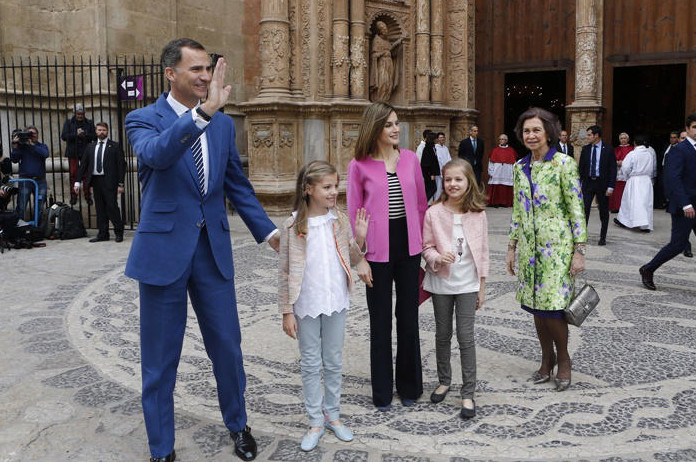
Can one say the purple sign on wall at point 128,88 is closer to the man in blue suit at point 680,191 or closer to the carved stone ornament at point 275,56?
the carved stone ornament at point 275,56

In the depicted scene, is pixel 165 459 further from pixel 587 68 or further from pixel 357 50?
pixel 587 68

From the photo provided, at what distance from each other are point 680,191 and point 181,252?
550cm

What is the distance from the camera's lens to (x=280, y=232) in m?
3.57

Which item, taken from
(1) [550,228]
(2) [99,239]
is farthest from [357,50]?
(1) [550,228]

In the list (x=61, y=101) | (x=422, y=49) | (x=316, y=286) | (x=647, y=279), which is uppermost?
(x=422, y=49)

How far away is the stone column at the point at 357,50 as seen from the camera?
→ 544 inches

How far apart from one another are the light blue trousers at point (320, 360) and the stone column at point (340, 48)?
10.6 metres

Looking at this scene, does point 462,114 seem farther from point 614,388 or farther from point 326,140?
point 614,388

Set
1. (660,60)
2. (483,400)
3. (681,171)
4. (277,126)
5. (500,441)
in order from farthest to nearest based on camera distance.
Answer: (660,60) < (277,126) < (681,171) < (483,400) < (500,441)

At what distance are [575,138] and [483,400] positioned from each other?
12.1 metres

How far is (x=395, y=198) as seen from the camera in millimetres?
3930

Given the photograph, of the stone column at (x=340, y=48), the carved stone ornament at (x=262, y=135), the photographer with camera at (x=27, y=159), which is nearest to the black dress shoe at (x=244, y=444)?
the photographer with camera at (x=27, y=159)

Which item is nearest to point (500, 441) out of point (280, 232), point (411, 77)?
point (280, 232)

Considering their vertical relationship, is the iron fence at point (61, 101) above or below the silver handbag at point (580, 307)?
above
